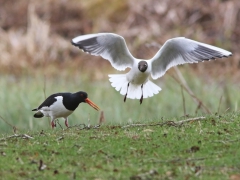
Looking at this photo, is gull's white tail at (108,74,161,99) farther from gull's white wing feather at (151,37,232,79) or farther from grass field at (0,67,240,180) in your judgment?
grass field at (0,67,240,180)

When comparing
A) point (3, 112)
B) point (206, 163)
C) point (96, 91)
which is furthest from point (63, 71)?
point (206, 163)

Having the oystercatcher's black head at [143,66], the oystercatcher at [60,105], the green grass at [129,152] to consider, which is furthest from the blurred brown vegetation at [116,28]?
the green grass at [129,152]

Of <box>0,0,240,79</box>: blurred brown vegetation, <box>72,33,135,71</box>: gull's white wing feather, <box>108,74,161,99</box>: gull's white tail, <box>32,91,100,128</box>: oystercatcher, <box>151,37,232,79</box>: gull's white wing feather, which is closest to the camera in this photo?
<box>32,91,100,128</box>: oystercatcher

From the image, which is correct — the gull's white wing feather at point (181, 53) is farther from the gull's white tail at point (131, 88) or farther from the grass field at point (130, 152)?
the grass field at point (130, 152)

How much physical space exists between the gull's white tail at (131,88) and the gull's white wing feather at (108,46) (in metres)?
0.24

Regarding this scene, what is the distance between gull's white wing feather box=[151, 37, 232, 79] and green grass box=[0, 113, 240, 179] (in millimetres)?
1894

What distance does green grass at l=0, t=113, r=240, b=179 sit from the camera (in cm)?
661

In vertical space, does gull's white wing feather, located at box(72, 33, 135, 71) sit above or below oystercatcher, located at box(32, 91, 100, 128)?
above

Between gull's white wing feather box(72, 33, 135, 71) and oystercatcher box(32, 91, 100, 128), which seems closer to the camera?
oystercatcher box(32, 91, 100, 128)

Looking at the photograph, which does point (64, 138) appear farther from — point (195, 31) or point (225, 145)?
point (195, 31)

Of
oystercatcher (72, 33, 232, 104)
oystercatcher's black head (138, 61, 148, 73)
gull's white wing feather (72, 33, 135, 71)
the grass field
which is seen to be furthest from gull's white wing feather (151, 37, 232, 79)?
the grass field

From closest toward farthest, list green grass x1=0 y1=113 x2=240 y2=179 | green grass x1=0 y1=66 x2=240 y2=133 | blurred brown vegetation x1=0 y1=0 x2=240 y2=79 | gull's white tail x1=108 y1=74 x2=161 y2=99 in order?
green grass x1=0 y1=113 x2=240 y2=179
gull's white tail x1=108 y1=74 x2=161 y2=99
green grass x1=0 y1=66 x2=240 y2=133
blurred brown vegetation x1=0 y1=0 x2=240 y2=79

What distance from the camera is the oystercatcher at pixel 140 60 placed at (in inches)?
401

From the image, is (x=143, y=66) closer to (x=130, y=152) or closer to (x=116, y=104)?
(x=130, y=152)
